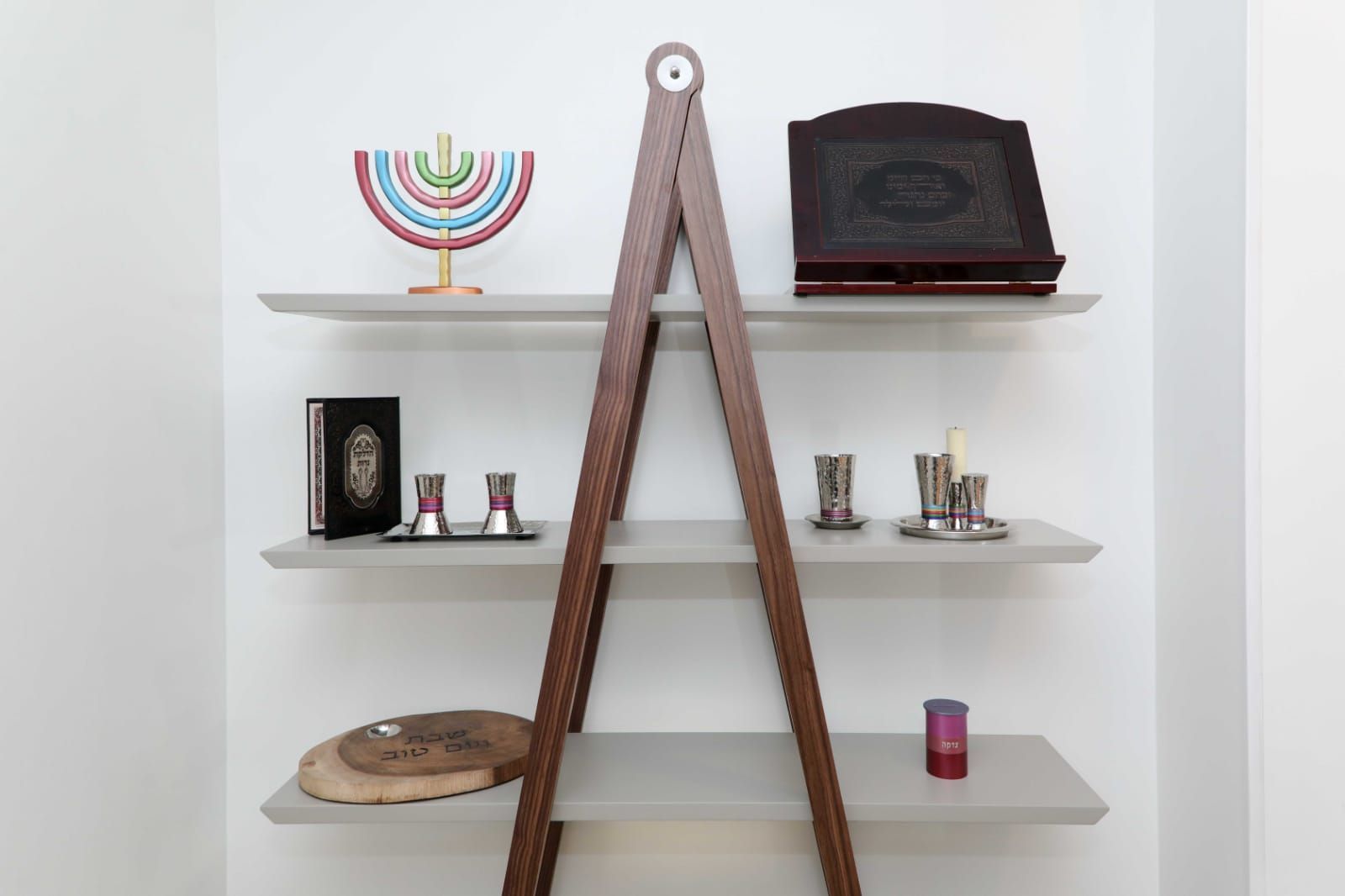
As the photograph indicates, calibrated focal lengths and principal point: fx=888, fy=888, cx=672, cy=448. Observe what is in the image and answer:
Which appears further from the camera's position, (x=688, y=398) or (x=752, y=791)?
(x=688, y=398)

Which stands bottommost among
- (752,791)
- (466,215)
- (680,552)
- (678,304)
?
(752,791)

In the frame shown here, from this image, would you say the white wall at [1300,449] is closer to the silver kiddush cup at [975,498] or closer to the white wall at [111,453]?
the silver kiddush cup at [975,498]

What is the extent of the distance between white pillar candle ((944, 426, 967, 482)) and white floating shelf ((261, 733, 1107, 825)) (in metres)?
0.42

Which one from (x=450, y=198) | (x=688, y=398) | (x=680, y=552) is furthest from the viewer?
(x=688, y=398)

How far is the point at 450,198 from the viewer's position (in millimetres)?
1223

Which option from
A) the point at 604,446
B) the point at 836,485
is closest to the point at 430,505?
the point at 604,446

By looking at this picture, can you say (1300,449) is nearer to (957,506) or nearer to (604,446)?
(957,506)

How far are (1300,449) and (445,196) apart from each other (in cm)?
118

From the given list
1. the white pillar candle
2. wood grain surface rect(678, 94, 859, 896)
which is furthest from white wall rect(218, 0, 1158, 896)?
wood grain surface rect(678, 94, 859, 896)

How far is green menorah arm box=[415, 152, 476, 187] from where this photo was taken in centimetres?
120

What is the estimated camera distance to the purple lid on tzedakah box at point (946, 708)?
4.02ft

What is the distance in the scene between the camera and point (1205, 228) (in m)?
1.24

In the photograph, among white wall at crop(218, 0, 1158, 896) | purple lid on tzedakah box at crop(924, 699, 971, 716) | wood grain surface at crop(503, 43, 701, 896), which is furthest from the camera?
white wall at crop(218, 0, 1158, 896)

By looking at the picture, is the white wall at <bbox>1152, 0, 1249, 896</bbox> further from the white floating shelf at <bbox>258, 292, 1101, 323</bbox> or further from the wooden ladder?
the wooden ladder
